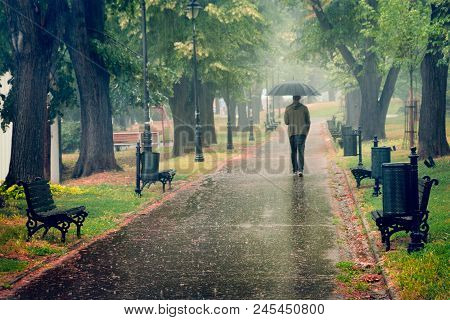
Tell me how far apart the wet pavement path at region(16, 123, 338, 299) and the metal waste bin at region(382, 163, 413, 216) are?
1034mm

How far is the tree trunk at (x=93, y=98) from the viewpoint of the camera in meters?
24.1

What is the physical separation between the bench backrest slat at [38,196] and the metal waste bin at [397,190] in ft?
18.5

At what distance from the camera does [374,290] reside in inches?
331

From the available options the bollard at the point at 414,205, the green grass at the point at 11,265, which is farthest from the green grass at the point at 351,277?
the green grass at the point at 11,265

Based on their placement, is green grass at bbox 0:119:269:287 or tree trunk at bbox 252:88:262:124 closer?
green grass at bbox 0:119:269:287

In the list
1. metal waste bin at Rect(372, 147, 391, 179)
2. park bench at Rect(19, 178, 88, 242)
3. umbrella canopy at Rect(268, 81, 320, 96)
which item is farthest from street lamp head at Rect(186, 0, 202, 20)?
park bench at Rect(19, 178, 88, 242)

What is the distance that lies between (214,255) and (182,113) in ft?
81.2

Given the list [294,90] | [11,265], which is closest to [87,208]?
[11,265]

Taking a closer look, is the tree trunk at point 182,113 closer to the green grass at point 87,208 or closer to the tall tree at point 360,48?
the green grass at point 87,208

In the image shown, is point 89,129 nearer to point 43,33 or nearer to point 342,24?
point 43,33

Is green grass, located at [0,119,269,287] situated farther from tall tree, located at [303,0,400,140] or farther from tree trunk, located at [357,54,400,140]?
tree trunk, located at [357,54,400,140]

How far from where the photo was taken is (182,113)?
35031mm

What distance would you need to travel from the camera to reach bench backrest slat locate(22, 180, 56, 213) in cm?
1201

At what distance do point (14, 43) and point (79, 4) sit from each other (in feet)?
16.4
